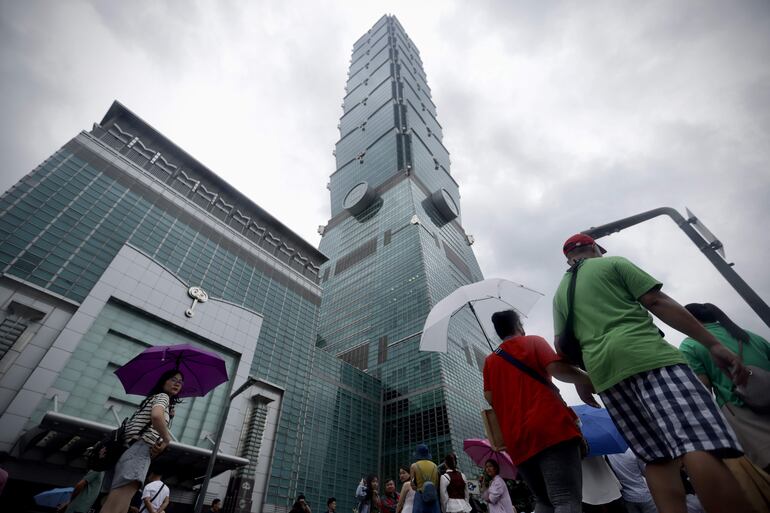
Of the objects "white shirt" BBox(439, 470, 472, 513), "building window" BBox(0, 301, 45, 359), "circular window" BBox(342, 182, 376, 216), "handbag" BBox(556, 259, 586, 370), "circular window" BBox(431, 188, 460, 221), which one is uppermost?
"circular window" BBox(342, 182, 376, 216)

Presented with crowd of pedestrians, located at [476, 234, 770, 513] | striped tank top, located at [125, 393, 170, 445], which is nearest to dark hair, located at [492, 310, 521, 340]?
crowd of pedestrians, located at [476, 234, 770, 513]

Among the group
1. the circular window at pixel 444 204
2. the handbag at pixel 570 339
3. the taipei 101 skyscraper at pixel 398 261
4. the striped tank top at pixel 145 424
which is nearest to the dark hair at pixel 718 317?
the handbag at pixel 570 339

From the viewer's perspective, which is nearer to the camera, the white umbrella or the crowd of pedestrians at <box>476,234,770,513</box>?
the crowd of pedestrians at <box>476,234,770,513</box>

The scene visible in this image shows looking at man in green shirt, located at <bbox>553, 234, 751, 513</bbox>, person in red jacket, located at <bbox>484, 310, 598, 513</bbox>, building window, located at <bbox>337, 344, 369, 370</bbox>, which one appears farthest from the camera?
building window, located at <bbox>337, 344, 369, 370</bbox>

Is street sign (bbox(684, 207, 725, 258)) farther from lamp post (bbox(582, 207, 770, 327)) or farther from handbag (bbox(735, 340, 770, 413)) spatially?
handbag (bbox(735, 340, 770, 413))

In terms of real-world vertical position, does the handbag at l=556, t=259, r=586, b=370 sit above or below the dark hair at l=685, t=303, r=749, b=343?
below

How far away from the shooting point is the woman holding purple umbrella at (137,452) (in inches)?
118

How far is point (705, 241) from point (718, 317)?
227 cm

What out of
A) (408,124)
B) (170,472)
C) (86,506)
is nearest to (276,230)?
(170,472)

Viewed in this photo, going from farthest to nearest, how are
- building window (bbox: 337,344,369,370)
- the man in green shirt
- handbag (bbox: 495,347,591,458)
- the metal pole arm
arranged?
1. building window (bbox: 337,344,369,370)
2. the metal pole arm
3. handbag (bbox: 495,347,591,458)
4. the man in green shirt

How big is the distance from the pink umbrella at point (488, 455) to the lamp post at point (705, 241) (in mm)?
4255

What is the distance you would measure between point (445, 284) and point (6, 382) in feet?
142

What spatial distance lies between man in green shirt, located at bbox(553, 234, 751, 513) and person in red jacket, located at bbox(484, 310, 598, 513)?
0.68 feet

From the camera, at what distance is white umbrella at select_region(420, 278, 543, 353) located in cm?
538
